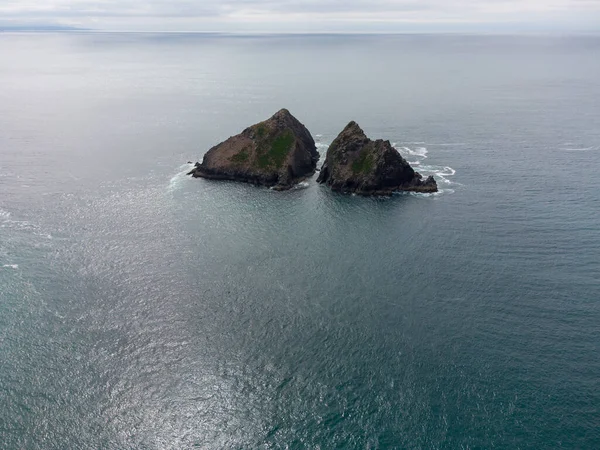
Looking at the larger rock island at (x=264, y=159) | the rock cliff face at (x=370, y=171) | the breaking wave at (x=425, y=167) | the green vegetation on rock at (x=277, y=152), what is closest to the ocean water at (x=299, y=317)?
the breaking wave at (x=425, y=167)

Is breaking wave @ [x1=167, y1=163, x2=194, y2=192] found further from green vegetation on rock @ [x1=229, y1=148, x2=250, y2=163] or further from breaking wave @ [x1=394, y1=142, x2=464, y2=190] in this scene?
breaking wave @ [x1=394, y1=142, x2=464, y2=190]

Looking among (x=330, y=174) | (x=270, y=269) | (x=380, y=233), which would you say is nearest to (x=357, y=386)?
(x=270, y=269)

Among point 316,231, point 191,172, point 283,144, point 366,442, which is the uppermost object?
point 283,144

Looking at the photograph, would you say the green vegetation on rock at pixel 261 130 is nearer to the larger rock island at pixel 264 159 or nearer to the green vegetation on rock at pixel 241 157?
the larger rock island at pixel 264 159

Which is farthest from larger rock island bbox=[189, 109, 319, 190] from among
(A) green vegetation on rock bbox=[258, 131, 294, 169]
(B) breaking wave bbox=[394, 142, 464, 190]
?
(B) breaking wave bbox=[394, 142, 464, 190]

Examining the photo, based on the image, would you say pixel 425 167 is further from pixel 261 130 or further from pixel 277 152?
pixel 261 130

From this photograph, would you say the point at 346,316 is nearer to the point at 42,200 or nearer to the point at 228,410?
the point at 228,410

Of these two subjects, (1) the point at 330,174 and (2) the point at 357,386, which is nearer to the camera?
(2) the point at 357,386
